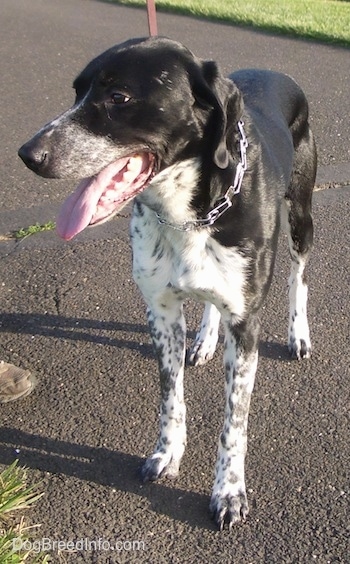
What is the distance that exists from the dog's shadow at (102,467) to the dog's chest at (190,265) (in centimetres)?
85

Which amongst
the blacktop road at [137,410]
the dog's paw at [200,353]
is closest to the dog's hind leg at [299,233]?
the blacktop road at [137,410]

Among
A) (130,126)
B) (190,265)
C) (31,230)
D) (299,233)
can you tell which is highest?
(130,126)

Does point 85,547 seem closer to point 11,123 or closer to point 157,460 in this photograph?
point 157,460

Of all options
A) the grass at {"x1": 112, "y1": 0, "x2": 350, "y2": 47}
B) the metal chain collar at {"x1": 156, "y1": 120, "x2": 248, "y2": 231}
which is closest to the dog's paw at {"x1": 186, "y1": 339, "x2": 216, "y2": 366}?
the metal chain collar at {"x1": 156, "y1": 120, "x2": 248, "y2": 231}

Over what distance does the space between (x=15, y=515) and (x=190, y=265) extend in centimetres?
125

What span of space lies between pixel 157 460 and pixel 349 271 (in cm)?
212

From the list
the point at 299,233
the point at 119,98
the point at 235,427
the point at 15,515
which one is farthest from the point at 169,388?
the point at 119,98

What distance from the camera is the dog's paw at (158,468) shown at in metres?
3.20

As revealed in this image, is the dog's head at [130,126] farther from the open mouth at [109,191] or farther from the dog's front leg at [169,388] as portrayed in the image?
the dog's front leg at [169,388]

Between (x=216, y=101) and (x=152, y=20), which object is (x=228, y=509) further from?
(x=152, y=20)

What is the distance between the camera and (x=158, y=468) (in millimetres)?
3193

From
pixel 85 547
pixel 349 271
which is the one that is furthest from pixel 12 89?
pixel 85 547

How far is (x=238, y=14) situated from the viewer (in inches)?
476

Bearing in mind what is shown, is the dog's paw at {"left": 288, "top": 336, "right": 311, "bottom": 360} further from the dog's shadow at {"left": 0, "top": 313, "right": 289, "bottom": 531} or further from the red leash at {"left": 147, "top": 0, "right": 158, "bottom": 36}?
the red leash at {"left": 147, "top": 0, "right": 158, "bottom": 36}
